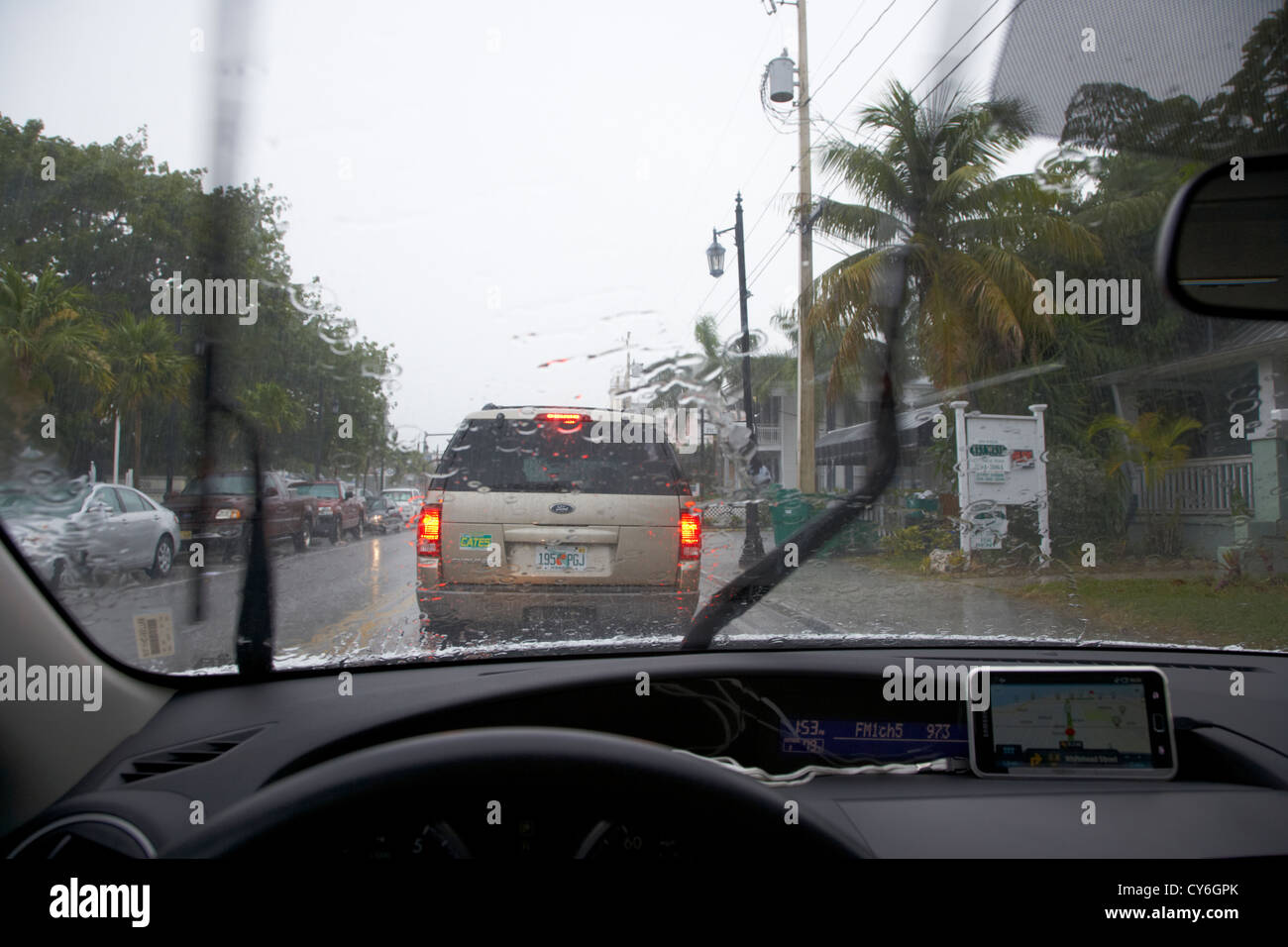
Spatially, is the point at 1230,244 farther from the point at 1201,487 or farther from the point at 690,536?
the point at 690,536

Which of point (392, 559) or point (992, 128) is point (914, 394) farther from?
point (392, 559)

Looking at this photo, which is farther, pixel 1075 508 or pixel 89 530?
pixel 1075 508

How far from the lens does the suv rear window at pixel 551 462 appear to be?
402cm

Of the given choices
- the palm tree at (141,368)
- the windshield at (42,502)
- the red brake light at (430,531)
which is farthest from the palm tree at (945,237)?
the windshield at (42,502)

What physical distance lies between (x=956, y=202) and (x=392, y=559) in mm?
3364

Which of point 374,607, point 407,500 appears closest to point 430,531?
point 407,500

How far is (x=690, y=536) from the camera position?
13.5ft

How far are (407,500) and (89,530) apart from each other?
1.72 m

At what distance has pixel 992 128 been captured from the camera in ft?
11.7

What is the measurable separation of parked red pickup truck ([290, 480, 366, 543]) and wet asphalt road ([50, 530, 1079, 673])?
9 centimetres

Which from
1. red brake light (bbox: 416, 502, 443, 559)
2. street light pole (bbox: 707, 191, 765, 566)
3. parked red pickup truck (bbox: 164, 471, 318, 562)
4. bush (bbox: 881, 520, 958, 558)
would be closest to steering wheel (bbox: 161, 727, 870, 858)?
parked red pickup truck (bbox: 164, 471, 318, 562)

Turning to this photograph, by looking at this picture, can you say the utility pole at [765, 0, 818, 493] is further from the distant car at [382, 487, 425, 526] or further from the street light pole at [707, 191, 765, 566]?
the distant car at [382, 487, 425, 526]
